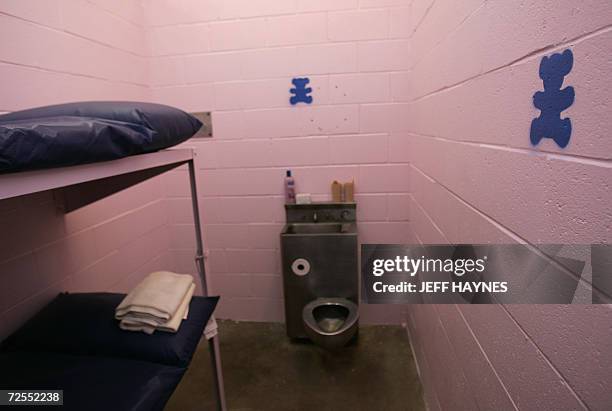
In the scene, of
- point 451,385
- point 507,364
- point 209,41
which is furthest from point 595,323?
point 209,41

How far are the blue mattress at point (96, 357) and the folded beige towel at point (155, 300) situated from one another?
54 millimetres

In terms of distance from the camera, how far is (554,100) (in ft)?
1.97

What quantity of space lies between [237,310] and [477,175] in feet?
6.13

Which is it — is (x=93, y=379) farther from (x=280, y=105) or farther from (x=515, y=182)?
(x=280, y=105)

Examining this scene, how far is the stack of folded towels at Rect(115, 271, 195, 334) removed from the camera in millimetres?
1116

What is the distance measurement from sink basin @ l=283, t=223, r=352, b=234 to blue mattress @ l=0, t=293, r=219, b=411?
2.95 ft

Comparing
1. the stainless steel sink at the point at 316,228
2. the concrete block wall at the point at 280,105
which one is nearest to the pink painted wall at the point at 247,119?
the concrete block wall at the point at 280,105

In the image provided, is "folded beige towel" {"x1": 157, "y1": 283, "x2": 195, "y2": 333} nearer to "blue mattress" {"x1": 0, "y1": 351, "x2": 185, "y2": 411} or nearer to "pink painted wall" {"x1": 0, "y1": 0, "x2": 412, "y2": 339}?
"blue mattress" {"x1": 0, "y1": 351, "x2": 185, "y2": 411}

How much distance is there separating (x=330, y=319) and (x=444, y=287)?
0.90 m

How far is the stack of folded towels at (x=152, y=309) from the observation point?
1.12 meters

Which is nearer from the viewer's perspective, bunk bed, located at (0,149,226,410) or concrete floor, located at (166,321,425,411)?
bunk bed, located at (0,149,226,410)

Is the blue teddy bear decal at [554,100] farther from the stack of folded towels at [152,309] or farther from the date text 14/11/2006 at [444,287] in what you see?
the stack of folded towels at [152,309]

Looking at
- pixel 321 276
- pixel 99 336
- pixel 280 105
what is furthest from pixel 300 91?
pixel 99 336

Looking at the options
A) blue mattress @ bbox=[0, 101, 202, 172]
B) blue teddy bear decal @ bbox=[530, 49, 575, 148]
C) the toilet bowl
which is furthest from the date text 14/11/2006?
blue mattress @ bbox=[0, 101, 202, 172]
